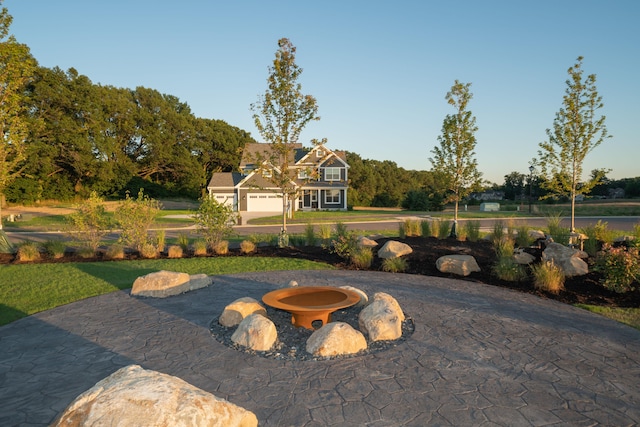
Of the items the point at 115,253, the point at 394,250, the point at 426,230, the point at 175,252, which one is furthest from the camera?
the point at 426,230

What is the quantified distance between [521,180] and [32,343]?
62.2m

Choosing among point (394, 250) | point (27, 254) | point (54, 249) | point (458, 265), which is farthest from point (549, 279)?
point (27, 254)

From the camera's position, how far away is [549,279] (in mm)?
8453

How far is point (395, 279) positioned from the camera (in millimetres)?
9727

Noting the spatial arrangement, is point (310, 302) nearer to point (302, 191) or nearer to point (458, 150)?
point (458, 150)

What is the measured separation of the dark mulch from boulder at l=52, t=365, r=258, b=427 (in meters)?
7.53

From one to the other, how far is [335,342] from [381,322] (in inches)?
33.7

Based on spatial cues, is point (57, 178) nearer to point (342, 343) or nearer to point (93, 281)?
point (93, 281)

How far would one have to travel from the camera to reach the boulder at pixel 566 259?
9336 millimetres

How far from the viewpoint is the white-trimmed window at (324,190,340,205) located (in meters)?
42.6

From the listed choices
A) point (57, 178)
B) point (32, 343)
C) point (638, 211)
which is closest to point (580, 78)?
point (32, 343)

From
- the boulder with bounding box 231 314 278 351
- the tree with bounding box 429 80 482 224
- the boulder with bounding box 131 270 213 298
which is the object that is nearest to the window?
the tree with bounding box 429 80 482 224

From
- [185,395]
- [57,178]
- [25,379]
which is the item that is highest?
[57,178]

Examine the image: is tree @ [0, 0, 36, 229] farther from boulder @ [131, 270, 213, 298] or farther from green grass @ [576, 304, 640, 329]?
green grass @ [576, 304, 640, 329]
